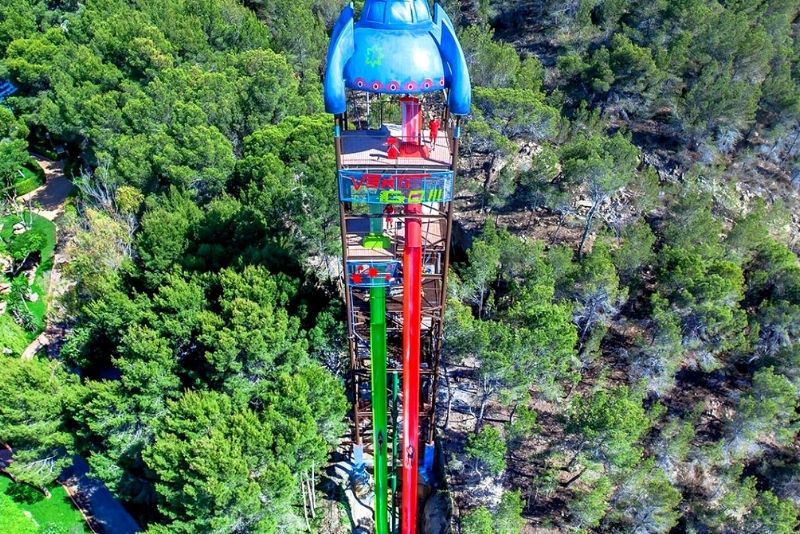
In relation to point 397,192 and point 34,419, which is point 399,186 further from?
point 34,419

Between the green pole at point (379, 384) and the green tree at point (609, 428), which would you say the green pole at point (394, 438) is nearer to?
the green pole at point (379, 384)

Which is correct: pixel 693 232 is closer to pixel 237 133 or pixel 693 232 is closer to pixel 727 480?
pixel 727 480

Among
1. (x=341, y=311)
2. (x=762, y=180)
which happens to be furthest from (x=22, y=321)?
(x=762, y=180)

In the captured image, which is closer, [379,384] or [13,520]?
[379,384]

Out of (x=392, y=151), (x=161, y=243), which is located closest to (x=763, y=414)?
(x=392, y=151)

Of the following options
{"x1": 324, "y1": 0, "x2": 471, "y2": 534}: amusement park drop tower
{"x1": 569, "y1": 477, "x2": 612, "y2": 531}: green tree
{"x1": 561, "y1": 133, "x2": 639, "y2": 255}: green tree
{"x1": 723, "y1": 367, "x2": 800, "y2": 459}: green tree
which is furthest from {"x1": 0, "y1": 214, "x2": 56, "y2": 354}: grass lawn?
{"x1": 723, "y1": 367, "x2": 800, "y2": 459}: green tree

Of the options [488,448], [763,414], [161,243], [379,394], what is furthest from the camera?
[161,243]
